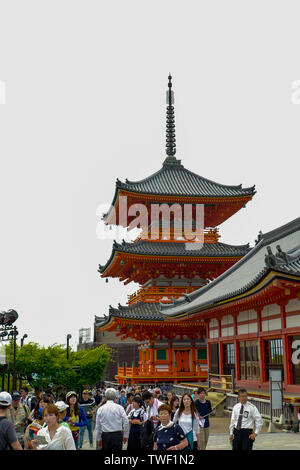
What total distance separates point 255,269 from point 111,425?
19135mm

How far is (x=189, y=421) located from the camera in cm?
973

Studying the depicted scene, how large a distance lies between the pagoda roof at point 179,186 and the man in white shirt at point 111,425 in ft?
98.3

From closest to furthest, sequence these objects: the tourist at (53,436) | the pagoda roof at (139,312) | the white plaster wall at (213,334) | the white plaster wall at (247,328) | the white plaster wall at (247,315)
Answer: the tourist at (53,436)
the white plaster wall at (247,328)
the white plaster wall at (247,315)
the white plaster wall at (213,334)
the pagoda roof at (139,312)

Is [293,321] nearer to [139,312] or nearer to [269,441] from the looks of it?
[269,441]

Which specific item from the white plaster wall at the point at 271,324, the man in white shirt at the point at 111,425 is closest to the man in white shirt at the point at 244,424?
the man in white shirt at the point at 111,425

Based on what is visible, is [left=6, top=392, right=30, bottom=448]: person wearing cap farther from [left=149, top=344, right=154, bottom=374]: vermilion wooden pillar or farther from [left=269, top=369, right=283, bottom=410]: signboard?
[left=149, top=344, right=154, bottom=374]: vermilion wooden pillar

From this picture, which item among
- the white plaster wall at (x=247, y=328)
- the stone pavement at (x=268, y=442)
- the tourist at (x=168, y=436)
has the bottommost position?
the stone pavement at (x=268, y=442)

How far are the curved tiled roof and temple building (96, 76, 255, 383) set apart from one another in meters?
0.07

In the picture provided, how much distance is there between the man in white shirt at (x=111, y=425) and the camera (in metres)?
10.7

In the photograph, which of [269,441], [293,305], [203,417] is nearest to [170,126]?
[293,305]

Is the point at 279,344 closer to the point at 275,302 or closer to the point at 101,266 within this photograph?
the point at 275,302

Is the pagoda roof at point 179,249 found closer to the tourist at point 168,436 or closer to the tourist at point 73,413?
the tourist at point 73,413

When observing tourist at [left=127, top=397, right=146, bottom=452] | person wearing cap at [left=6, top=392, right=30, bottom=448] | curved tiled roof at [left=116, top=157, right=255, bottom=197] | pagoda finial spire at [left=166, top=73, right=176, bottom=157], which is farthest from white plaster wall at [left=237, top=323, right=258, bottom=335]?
pagoda finial spire at [left=166, top=73, right=176, bottom=157]

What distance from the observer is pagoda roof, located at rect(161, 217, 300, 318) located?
18922 millimetres
